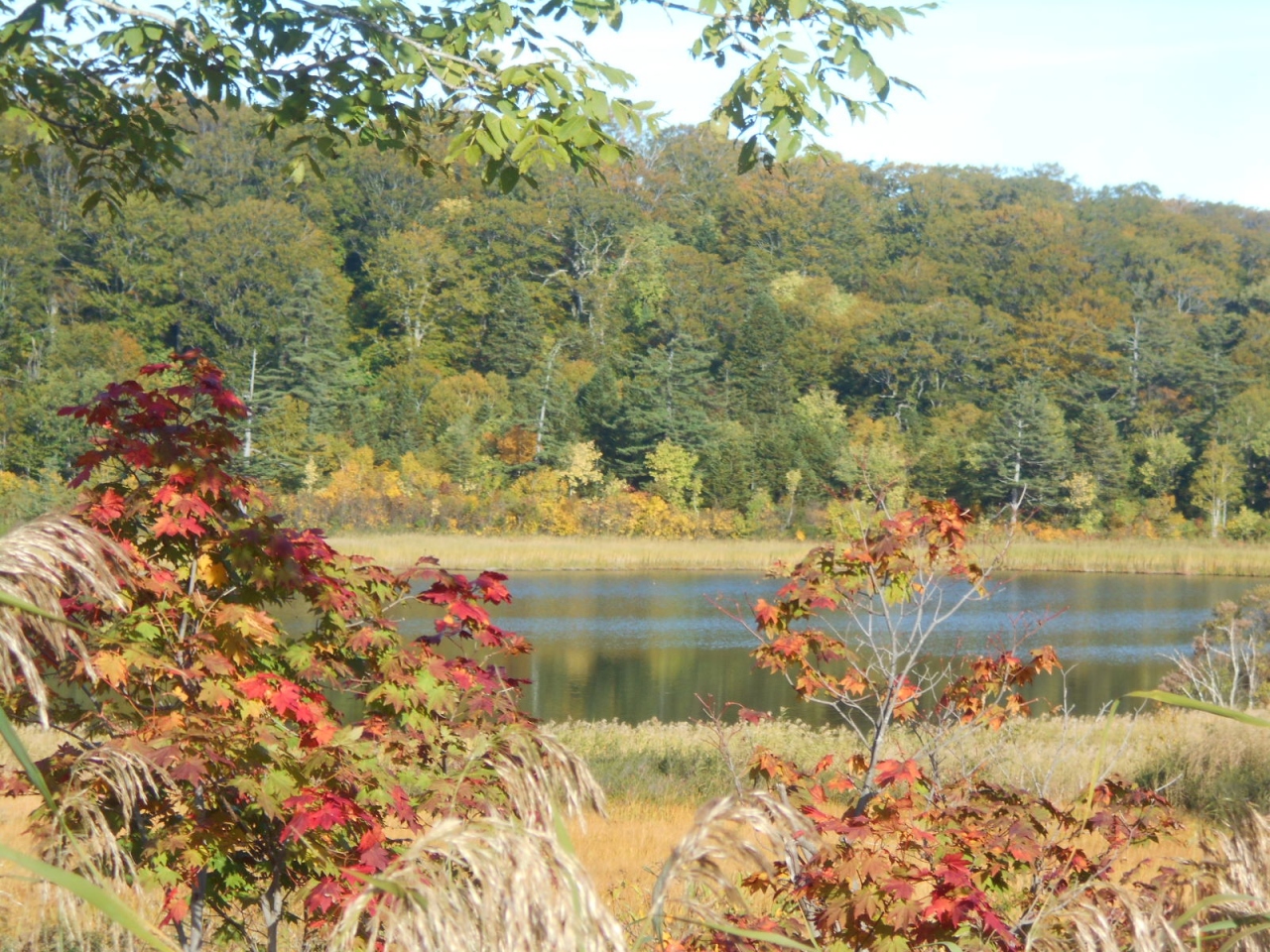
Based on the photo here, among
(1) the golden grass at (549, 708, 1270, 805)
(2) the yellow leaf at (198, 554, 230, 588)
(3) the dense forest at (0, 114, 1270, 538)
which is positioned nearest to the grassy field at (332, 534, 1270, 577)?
(3) the dense forest at (0, 114, 1270, 538)

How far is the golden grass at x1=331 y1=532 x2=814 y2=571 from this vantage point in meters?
31.4

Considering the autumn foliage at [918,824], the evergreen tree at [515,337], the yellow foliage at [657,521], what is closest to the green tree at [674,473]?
the yellow foliage at [657,521]

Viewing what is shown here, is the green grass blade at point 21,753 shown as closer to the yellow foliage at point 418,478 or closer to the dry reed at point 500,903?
the dry reed at point 500,903

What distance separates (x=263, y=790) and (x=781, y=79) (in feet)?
9.21

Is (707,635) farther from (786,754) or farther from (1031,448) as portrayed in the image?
(1031,448)

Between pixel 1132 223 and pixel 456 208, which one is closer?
pixel 456 208

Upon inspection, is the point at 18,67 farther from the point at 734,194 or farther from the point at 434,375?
the point at 734,194

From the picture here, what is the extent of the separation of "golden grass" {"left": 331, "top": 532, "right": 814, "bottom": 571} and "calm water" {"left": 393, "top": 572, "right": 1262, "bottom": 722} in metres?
0.83

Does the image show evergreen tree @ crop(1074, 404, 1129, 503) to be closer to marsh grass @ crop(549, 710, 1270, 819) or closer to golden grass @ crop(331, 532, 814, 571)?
golden grass @ crop(331, 532, 814, 571)

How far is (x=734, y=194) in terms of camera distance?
70.4 metres

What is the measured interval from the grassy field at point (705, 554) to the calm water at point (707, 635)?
3.04ft

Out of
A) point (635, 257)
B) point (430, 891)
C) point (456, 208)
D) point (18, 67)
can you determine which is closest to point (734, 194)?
point (635, 257)

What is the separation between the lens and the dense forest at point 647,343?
4553 cm

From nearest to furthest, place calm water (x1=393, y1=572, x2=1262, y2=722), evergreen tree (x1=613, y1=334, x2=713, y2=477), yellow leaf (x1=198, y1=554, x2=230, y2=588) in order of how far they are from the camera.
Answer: yellow leaf (x1=198, y1=554, x2=230, y2=588) < calm water (x1=393, y1=572, x2=1262, y2=722) < evergreen tree (x1=613, y1=334, x2=713, y2=477)
